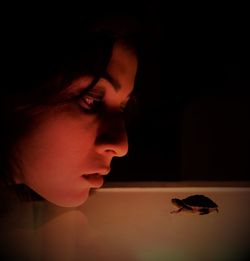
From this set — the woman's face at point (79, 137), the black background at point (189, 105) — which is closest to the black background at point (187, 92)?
the black background at point (189, 105)

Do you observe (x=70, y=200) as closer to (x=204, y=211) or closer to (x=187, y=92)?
(x=204, y=211)

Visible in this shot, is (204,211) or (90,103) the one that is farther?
(204,211)

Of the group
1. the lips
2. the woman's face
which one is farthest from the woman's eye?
the lips

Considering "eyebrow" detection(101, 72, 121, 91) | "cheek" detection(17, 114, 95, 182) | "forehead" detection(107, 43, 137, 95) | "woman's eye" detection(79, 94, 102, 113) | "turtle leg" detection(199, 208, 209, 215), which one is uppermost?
"forehead" detection(107, 43, 137, 95)

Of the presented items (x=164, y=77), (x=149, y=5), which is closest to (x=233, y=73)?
(x=164, y=77)

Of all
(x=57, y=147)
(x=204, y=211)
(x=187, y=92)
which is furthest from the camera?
(x=187, y=92)

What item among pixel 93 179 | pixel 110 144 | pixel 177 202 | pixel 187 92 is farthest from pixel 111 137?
pixel 187 92

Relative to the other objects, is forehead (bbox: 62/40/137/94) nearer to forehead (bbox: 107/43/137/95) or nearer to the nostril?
forehead (bbox: 107/43/137/95)
